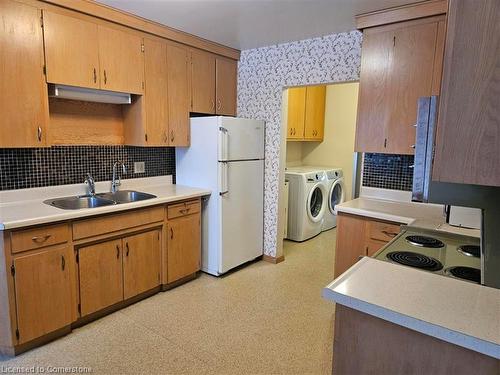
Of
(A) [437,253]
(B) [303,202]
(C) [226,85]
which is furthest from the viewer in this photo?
(B) [303,202]

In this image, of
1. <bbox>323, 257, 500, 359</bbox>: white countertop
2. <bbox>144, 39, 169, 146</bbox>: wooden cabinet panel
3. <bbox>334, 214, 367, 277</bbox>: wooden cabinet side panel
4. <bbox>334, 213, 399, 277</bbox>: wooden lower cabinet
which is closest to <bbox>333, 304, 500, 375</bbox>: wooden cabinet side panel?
<bbox>323, 257, 500, 359</bbox>: white countertop

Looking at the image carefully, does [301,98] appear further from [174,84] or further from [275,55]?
[174,84]

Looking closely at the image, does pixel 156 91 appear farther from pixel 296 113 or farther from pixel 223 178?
pixel 296 113

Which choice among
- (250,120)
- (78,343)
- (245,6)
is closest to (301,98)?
(250,120)

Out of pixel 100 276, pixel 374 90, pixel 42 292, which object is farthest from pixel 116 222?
pixel 374 90

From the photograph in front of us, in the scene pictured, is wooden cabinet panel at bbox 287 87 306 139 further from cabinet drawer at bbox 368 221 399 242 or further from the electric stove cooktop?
the electric stove cooktop

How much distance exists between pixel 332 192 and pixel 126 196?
3.04 m

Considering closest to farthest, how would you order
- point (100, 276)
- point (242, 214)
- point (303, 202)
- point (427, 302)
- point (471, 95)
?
point (471, 95), point (427, 302), point (100, 276), point (242, 214), point (303, 202)

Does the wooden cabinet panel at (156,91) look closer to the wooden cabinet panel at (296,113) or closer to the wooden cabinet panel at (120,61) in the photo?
the wooden cabinet panel at (120,61)

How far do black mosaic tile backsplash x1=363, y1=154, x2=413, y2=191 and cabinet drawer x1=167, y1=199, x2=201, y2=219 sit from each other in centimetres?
161

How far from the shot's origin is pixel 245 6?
95.5 inches

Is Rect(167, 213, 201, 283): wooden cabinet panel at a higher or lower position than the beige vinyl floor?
higher

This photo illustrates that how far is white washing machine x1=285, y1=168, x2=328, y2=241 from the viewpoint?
4340 mm

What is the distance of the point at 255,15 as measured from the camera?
2.60 metres
